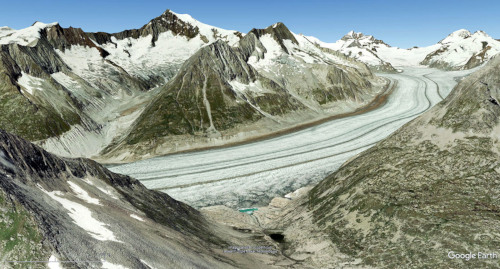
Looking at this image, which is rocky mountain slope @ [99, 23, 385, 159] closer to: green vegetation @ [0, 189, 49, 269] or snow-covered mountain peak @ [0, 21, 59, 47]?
green vegetation @ [0, 189, 49, 269]

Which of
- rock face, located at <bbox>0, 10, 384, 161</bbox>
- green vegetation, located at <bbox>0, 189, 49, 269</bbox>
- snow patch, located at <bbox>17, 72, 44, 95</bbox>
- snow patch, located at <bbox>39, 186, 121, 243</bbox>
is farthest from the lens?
snow patch, located at <bbox>17, 72, 44, 95</bbox>

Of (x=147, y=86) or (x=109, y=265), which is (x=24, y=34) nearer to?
(x=147, y=86)

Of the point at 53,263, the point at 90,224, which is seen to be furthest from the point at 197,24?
the point at 53,263

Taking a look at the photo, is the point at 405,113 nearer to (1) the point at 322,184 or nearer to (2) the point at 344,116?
(2) the point at 344,116

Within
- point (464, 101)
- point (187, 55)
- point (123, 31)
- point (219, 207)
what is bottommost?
point (219, 207)

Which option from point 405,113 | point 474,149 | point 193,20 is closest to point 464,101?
point 474,149

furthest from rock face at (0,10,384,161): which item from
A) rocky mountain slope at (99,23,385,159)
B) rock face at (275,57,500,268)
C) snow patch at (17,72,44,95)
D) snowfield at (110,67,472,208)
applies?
rock face at (275,57,500,268)
